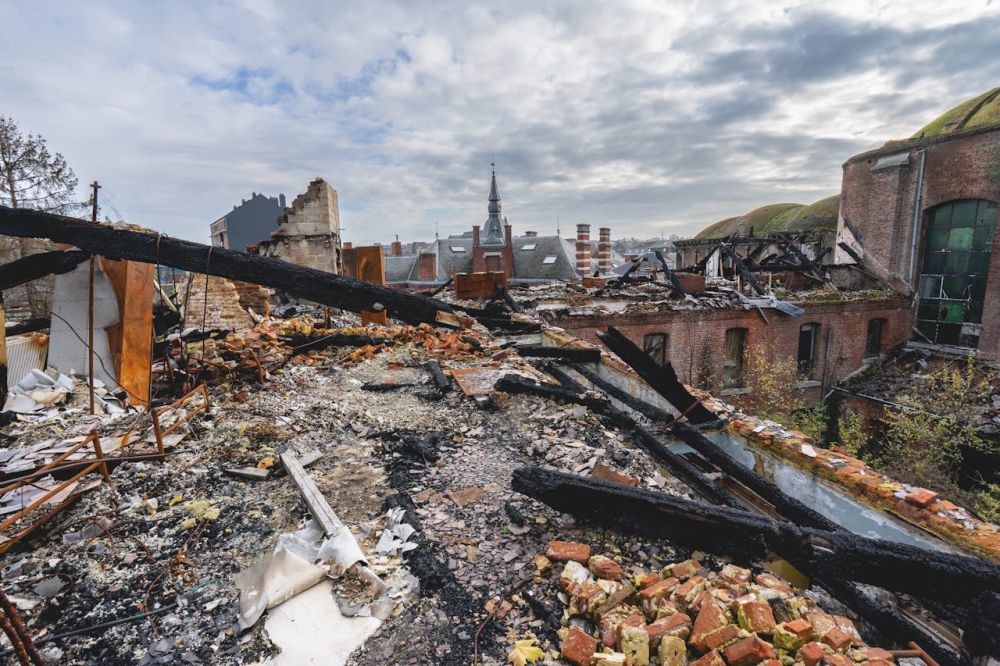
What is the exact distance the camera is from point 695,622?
82.6 inches

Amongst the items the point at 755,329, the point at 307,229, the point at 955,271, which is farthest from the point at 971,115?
the point at 307,229

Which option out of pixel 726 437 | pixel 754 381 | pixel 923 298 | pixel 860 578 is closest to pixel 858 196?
pixel 923 298

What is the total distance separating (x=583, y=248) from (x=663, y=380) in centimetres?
2722

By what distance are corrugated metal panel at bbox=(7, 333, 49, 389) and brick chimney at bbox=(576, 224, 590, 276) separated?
2777cm

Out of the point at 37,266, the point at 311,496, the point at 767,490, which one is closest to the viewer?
the point at 311,496

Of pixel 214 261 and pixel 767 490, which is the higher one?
pixel 214 261

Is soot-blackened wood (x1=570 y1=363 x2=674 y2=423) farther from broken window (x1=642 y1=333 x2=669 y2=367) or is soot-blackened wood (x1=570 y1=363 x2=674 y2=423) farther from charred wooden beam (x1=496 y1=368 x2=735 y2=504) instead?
broken window (x1=642 y1=333 x2=669 y2=367)

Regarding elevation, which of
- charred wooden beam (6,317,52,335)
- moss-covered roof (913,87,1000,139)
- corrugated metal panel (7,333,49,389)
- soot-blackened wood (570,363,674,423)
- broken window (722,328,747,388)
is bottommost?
broken window (722,328,747,388)

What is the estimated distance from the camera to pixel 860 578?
7.84 feet

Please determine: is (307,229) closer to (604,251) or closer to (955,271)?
(955,271)

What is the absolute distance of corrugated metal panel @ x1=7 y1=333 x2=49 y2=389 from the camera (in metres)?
5.64

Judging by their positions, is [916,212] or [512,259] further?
[512,259]

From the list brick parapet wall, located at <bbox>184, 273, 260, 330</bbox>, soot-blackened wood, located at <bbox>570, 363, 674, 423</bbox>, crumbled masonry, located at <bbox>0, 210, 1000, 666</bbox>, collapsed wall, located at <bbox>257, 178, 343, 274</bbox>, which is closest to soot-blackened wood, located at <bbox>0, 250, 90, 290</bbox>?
crumbled masonry, located at <bbox>0, 210, 1000, 666</bbox>

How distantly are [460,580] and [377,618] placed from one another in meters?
0.49
